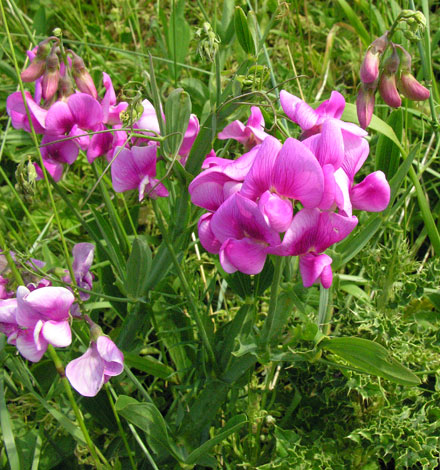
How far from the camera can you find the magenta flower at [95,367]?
42.0 inches

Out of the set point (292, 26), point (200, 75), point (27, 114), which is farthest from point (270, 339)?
point (292, 26)

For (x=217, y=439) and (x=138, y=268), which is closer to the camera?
(x=217, y=439)

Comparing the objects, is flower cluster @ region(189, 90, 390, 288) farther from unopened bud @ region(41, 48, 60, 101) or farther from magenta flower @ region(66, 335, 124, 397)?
unopened bud @ region(41, 48, 60, 101)

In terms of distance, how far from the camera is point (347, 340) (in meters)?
1.13

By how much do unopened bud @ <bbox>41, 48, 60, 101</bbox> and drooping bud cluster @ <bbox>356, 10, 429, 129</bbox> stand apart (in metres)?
0.59

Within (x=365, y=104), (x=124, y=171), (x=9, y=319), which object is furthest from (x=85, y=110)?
(x=365, y=104)

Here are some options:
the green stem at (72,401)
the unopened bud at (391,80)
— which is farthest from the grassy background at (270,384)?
the unopened bud at (391,80)

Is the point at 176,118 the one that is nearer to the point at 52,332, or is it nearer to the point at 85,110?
the point at 85,110

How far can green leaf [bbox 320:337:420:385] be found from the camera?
42.2 inches

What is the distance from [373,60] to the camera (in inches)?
42.6

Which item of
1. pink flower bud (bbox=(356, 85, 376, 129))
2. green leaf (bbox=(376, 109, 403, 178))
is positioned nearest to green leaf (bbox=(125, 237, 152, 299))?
pink flower bud (bbox=(356, 85, 376, 129))

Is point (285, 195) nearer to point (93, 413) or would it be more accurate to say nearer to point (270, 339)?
point (270, 339)

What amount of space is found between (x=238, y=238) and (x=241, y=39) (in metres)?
0.61

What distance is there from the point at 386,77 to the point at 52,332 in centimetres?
75
